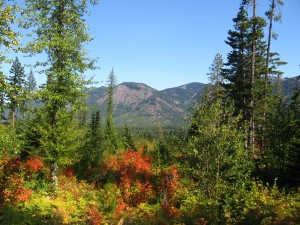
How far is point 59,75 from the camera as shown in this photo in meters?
17.7

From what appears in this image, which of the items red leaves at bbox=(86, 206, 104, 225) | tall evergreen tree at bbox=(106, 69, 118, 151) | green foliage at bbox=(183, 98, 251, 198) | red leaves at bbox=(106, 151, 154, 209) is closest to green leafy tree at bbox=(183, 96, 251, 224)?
green foliage at bbox=(183, 98, 251, 198)

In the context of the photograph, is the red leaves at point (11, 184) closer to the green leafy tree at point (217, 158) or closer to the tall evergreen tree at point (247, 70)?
Result: the green leafy tree at point (217, 158)

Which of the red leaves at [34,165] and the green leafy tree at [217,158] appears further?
the red leaves at [34,165]

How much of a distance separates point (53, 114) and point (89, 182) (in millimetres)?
7578

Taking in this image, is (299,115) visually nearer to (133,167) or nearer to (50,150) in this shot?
(133,167)

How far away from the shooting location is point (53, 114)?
59.9ft

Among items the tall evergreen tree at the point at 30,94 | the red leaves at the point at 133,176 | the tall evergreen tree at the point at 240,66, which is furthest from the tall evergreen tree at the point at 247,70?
the tall evergreen tree at the point at 30,94

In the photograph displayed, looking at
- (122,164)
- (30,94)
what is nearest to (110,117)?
(122,164)

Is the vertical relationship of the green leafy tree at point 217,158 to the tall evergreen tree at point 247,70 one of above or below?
below

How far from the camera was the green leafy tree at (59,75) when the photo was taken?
17.3 meters

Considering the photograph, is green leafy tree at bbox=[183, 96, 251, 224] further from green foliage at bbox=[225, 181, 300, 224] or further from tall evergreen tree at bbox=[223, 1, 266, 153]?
tall evergreen tree at bbox=[223, 1, 266, 153]

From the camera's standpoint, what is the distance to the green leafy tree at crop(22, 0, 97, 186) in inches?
680

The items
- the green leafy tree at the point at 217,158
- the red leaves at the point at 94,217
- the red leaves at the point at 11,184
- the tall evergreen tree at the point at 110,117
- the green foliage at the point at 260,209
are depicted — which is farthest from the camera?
the tall evergreen tree at the point at 110,117

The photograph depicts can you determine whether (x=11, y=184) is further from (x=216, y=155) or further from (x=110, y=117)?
(x=110, y=117)
